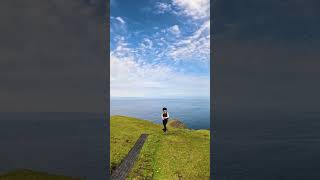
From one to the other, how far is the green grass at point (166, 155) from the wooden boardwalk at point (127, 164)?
1.84 feet

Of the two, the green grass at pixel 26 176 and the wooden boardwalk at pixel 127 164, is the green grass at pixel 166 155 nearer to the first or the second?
the wooden boardwalk at pixel 127 164

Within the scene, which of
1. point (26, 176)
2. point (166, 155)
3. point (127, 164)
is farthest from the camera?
point (166, 155)

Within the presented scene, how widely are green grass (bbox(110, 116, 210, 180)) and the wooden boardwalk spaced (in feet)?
1.84

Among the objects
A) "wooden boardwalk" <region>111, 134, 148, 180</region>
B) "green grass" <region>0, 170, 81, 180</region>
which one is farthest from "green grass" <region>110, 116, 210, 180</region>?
"green grass" <region>0, 170, 81, 180</region>

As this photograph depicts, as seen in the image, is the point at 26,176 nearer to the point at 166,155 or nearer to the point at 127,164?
the point at 127,164

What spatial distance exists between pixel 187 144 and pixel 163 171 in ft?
→ 44.1

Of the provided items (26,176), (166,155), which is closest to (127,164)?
(166,155)

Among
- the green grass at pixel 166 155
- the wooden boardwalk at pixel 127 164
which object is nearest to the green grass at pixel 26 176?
the wooden boardwalk at pixel 127 164

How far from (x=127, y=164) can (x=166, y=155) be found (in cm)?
545

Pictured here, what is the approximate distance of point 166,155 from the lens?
39875mm

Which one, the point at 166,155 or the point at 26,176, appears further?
the point at 166,155

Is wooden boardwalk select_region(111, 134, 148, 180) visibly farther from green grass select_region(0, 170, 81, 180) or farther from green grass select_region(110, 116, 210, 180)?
green grass select_region(0, 170, 81, 180)

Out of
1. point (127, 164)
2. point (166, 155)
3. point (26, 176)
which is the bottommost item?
point (127, 164)

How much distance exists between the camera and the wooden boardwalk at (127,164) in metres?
32.8
